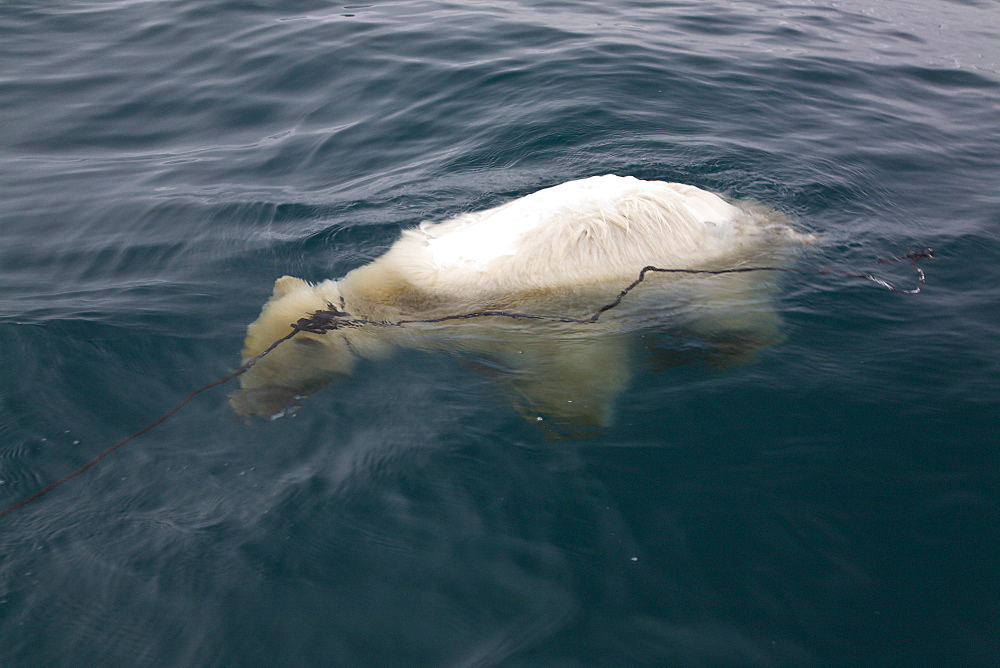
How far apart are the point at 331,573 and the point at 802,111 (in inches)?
340

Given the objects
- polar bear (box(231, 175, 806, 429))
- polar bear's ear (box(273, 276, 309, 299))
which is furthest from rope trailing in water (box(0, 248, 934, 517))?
polar bear's ear (box(273, 276, 309, 299))

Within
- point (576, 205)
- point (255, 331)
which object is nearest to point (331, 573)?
point (255, 331)

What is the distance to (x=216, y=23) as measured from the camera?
12117 millimetres

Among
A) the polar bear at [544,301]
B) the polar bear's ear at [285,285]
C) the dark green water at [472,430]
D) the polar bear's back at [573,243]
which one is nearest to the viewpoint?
the dark green water at [472,430]

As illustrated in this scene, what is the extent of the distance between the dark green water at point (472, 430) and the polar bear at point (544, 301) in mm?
248

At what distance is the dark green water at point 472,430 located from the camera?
3160 millimetres

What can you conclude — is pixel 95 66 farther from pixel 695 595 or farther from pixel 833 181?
pixel 695 595

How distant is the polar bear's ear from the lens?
206 inches

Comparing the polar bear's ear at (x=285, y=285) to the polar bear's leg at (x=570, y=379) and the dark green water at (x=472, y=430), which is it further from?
the polar bear's leg at (x=570, y=379)

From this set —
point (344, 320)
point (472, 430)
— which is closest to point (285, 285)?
point (344, 320)

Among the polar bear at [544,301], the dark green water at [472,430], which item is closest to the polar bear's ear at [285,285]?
the polar bear at [544,301]

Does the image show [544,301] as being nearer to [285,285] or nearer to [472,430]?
[472,430]

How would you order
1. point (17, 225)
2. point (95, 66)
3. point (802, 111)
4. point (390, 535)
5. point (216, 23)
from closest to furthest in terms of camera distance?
point (390, 535) → point (17, 225) → point (802, 111) → point (95, 66) → point (216, 23)

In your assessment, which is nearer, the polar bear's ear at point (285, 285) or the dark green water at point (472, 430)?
the dark green water at point (472, 430)
